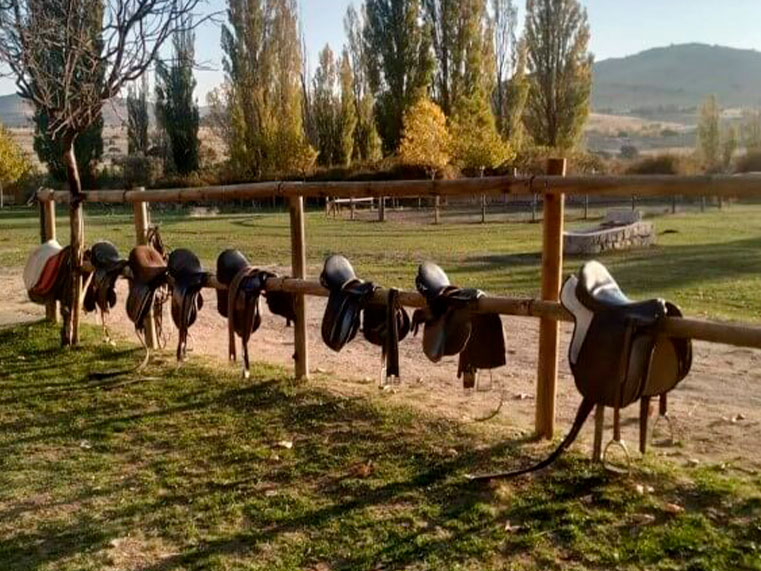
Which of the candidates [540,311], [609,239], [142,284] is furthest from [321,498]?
[609,239]

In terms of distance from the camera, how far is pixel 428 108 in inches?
1378

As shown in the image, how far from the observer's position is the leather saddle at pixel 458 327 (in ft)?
12.1

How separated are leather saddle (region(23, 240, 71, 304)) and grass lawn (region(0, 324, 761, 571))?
71.3 inches

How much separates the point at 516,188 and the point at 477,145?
31283 mm

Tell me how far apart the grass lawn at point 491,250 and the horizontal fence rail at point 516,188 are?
462 cm

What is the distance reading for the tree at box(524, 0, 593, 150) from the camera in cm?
4281

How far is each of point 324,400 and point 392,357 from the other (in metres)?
0.75

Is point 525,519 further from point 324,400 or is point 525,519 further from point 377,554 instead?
point 324,400

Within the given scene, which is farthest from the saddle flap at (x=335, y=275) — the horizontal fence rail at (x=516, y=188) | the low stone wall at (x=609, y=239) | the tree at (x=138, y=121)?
the tree at (x=138, y=121)

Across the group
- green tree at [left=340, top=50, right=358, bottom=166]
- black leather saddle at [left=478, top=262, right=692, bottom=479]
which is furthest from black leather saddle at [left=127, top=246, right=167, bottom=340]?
green tree at [left=340, top=50, right=358, bottom=166]

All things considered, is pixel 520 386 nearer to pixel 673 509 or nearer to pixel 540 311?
pixel 540 311

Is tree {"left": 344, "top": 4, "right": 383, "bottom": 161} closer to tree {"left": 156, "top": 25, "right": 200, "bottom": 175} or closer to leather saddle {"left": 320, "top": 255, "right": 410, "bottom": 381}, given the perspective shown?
tree {"left": 156, "top": 25, "right": 200, "bottom": 175}

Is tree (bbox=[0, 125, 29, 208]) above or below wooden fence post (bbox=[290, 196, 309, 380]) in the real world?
above

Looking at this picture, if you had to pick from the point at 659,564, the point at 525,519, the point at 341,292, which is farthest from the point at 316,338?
the point at 659,564
